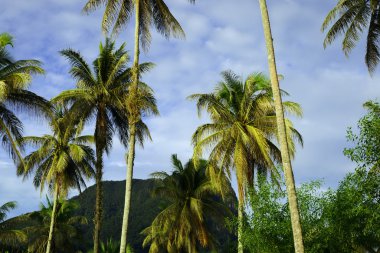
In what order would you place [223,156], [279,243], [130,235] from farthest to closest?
[130,235]
[223,156]
[279,243]

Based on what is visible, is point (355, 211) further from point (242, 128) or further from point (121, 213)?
point (121, 213)

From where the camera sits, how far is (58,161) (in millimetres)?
A: 32125

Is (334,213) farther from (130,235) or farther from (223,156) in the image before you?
(130,235)

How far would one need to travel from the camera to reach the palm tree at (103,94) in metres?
25.9

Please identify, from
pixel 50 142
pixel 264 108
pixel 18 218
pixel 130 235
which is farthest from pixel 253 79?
pixel 130 235

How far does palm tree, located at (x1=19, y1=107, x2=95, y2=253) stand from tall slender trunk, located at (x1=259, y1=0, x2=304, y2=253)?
1981cm

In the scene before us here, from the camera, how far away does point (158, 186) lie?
3850 centimetres

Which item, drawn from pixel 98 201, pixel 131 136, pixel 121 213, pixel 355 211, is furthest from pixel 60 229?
pixel 121 213

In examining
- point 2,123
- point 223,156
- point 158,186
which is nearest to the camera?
point 2,123

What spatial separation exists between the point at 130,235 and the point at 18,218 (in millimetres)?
69404

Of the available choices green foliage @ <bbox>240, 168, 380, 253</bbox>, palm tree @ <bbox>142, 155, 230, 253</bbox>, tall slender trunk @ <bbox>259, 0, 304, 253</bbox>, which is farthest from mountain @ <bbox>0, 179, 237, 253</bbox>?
tall slender trunk @ <bbox>259, 0, 304, 253</bbox>

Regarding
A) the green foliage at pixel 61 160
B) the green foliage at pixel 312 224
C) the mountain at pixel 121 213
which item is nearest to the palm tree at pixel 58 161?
the green foliage at pixel 61 160

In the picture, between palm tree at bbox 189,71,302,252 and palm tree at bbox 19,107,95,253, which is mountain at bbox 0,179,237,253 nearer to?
palm tree at bbox 19,107,95,253

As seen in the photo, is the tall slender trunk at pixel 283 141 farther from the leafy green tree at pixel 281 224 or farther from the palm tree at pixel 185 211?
the palm tree at pixel 185 211
